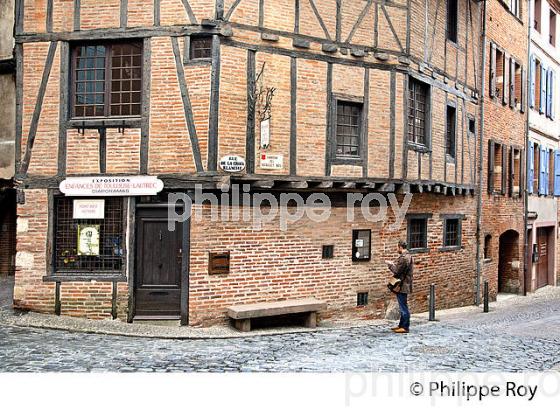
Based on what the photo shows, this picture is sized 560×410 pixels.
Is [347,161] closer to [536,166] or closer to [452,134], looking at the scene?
[452,134]

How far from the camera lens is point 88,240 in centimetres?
1070

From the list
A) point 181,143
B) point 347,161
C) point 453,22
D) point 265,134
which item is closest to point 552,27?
point 453,22

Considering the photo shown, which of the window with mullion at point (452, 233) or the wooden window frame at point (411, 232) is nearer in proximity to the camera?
the wooden window frame at point (411, 232)

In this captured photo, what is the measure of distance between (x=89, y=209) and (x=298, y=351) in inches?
181

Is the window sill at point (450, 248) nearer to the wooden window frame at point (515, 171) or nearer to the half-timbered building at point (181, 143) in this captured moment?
the half-timbered building at point (181, 143)

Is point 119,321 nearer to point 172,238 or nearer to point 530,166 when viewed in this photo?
point 172,238

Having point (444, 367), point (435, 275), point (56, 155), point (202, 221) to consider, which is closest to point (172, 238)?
point (202, 221)

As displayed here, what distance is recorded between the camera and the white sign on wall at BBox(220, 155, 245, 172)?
33.6ft

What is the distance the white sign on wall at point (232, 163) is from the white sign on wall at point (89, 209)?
2303mm

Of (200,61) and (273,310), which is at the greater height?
(200,61)

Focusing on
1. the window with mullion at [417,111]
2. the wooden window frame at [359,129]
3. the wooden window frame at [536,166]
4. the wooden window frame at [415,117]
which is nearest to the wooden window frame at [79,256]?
the wooden window frame at [359,129]

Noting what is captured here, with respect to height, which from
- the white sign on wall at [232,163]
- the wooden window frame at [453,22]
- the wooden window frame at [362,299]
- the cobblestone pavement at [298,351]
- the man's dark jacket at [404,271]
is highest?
the wooden window frame at [453,22]

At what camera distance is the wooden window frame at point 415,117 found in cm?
1288

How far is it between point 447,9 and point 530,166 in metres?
8.10
